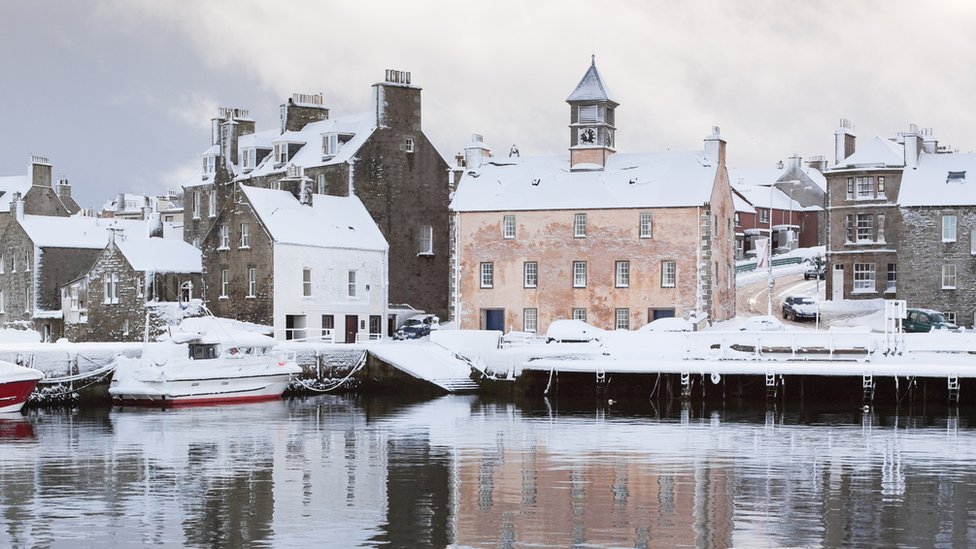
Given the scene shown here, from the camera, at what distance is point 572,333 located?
207 ft

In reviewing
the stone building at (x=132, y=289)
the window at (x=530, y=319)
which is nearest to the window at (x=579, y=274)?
the window at (x=530, y=319)

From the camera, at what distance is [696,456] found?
35.3 m

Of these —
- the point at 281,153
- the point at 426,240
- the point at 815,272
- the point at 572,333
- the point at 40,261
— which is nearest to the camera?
the point at 572,333

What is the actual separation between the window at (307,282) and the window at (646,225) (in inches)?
660

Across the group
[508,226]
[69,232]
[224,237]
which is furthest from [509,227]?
[69,232]

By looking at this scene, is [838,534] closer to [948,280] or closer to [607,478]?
[607,478]

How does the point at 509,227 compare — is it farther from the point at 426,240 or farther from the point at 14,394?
the point at 14,394

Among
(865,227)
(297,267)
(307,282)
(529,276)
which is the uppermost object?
(865,227)

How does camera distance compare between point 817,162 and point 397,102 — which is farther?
point 817,162

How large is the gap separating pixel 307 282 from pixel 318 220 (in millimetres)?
3846

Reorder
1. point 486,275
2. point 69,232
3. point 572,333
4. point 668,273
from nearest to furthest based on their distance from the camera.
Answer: point 572,333, point 668,273, point 486,275, point 69,232

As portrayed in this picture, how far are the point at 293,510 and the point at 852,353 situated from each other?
34781mm

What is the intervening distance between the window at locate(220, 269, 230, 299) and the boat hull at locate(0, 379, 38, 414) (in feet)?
77.3

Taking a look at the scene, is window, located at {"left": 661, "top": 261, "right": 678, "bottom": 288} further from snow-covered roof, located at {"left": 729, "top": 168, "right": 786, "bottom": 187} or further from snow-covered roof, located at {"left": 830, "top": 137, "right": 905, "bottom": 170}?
snow-covered roof, located at {"left": 729, "top": 168, "right": 786, "bottom": 187}
